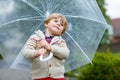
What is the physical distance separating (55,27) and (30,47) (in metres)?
0.39

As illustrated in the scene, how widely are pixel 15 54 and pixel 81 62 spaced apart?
937 mm

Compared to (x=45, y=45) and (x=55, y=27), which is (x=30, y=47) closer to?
(x=45, y=45)

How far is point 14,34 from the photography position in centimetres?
652

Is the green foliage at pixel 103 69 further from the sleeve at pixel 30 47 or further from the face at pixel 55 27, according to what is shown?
the sleeve at pixel 30 47

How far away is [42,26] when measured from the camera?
21.1ft

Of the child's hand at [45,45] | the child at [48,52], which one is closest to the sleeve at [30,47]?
the child at [48,52]

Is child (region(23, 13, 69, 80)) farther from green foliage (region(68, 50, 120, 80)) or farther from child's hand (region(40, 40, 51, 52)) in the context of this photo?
green foliage (region(68, 50, 120, 80))

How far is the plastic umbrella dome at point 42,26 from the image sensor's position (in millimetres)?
6402

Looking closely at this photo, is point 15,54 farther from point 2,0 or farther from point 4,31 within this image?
point 2,0

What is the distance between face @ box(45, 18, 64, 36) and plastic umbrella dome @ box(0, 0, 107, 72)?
285mm

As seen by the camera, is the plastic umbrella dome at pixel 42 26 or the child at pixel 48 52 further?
the plastic umbrella dome at pixel 42 26

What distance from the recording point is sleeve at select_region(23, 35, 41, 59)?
575 centimetres

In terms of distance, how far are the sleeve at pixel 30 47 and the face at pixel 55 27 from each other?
0.67 feet

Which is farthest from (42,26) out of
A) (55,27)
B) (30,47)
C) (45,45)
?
(45,45)
